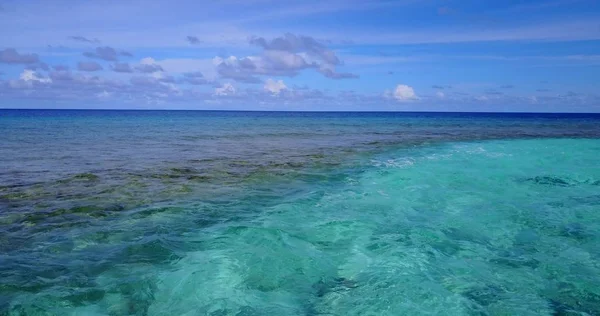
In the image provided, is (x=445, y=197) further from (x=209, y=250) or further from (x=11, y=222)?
(x=11, y=222)

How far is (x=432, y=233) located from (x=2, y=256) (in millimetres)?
8901

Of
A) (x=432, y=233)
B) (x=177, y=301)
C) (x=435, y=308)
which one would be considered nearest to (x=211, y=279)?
(x=177, y=301)

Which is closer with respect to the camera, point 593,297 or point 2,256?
point 593,297

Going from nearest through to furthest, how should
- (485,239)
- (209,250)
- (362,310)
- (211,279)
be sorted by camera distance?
(362,310) → (211,279) → (209,250) → (485,239)

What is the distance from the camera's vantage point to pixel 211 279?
23.0 feet

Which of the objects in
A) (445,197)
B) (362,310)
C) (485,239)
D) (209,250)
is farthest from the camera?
(445,197)

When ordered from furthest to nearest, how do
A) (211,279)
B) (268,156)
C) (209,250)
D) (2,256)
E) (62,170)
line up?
(268,156) < (62,170) < (209,250) < (2,256) < (211,279)

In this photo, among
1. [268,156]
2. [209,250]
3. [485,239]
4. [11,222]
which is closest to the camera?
[209,250]

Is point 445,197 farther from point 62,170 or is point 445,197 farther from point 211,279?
point 62,170

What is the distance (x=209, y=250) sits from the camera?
27.5 feet

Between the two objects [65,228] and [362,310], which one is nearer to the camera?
[362,310]

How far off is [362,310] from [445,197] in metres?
8.38

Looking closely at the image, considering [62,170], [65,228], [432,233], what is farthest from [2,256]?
[62,170]

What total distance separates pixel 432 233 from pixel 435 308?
3584 millimetres
